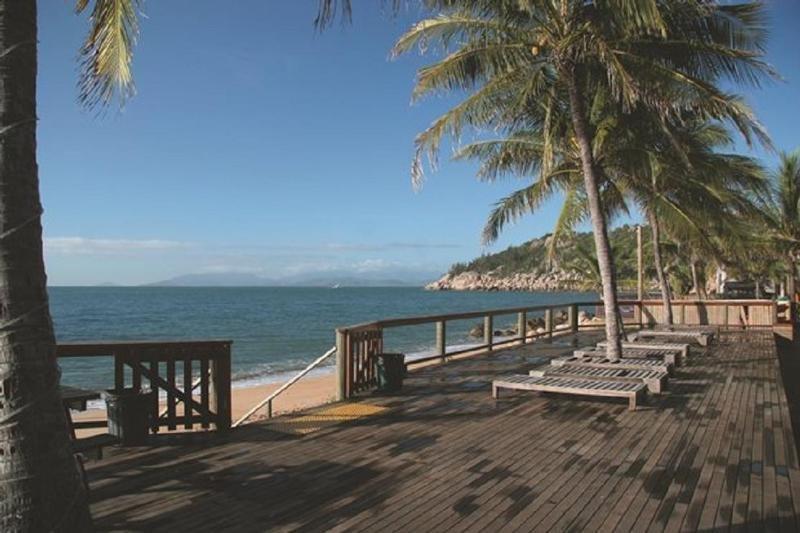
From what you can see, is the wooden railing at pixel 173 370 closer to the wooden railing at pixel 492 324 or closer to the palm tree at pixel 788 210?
the wooden railing at pixel 492 324

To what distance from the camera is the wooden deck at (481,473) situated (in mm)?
3768

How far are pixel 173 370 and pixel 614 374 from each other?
5.94m

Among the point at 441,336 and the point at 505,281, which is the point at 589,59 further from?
the point at 505,281

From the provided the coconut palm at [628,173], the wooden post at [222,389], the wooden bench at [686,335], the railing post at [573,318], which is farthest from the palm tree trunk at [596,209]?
the railing post at [573,318]

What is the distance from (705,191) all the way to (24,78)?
14419 millimetres

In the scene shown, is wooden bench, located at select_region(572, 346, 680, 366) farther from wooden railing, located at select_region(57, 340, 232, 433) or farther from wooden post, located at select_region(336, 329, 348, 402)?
wooden railing, located at select_region(57, 340, 232, 433)

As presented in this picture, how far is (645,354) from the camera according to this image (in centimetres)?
1066

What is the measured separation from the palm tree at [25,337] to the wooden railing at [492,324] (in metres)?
4.89

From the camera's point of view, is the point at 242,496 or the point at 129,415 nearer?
the point at 242,496

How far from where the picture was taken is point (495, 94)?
9750mm

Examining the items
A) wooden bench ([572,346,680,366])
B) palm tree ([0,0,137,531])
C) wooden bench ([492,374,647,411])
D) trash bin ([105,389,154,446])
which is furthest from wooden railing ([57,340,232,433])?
wooden bench ([572,346,680,366])

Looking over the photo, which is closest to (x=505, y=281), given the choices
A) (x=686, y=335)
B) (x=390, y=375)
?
(x=686, y=335)

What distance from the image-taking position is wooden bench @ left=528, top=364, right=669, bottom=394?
26.3ft

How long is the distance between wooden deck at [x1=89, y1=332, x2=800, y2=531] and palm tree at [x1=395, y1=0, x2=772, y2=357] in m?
3.39
